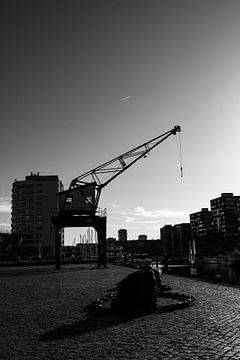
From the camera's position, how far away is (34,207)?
192 m

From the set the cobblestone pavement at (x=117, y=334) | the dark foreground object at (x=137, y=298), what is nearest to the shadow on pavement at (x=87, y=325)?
the cobblestone pavement at (x=117, y=334)

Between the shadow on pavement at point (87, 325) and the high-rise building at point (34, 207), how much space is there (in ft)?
565

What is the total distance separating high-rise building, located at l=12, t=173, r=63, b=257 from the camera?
186 meters

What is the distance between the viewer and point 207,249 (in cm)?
17525

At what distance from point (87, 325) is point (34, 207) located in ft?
607

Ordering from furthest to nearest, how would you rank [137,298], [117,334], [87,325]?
[137,298] < [87,325] < [117,334]

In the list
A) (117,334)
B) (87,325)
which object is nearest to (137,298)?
(87,325)

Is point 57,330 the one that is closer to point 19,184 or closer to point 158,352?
point 158,352

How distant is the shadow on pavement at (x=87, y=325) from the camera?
1059 cm

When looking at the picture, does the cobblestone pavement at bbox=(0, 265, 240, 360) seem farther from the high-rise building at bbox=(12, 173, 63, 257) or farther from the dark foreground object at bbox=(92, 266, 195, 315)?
the high-rise building at bbox=(12, 173, 63, 257)

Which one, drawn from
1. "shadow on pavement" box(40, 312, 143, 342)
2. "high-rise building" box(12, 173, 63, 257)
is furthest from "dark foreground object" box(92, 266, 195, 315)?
"high-rise building" box(12, 173, 63, 257)

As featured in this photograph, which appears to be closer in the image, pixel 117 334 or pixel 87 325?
pixel 117 334

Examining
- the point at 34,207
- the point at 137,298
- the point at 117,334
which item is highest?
the point at 34,207

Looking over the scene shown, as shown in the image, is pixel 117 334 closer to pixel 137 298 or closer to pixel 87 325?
pixel 87 325
